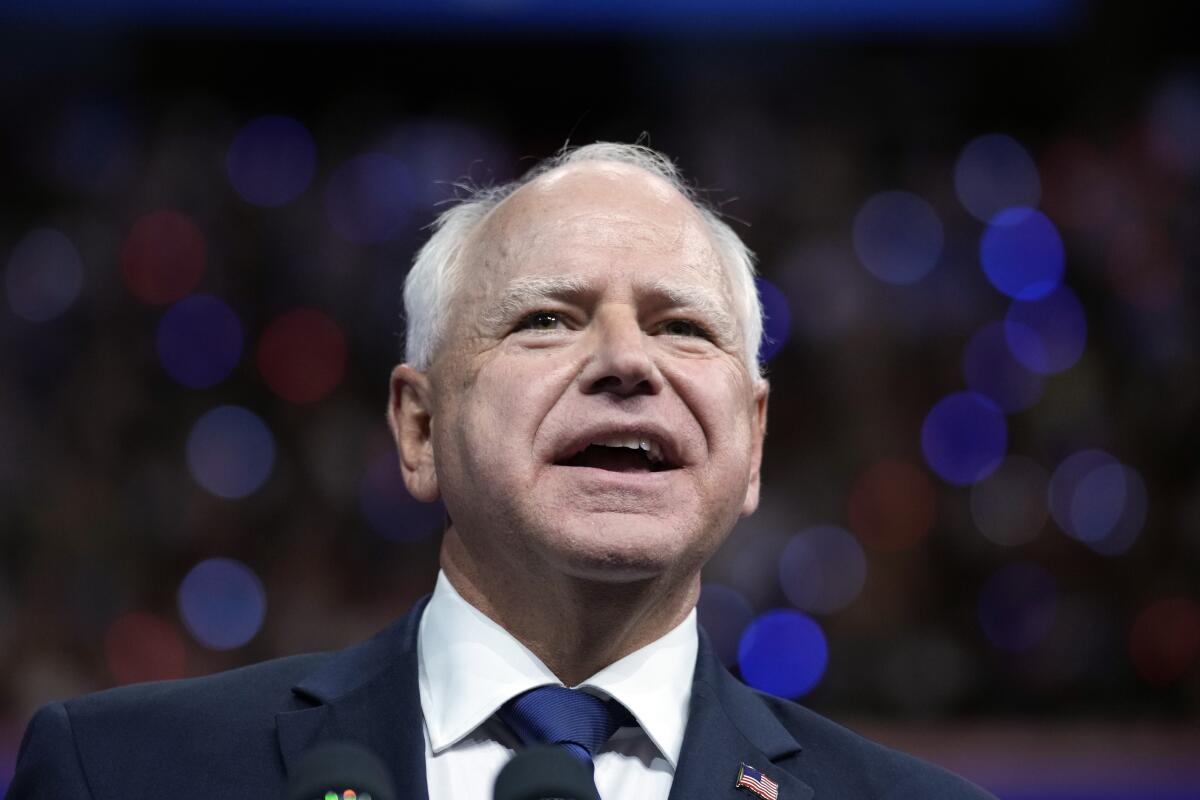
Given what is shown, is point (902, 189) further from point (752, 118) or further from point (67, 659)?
point (67, 659)

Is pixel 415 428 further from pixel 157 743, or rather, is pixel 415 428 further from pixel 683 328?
pixel 157 743

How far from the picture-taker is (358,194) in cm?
578

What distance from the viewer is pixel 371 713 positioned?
1784 millimetres

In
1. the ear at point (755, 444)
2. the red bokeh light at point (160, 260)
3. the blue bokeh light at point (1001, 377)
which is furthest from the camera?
the red bokeh light at point (160, 260)

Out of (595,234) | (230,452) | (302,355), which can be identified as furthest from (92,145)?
(595,234)

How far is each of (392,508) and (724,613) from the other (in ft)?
3.76

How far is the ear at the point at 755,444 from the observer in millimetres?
1992

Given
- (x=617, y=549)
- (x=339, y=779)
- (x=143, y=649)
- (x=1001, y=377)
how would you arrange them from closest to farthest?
(x=339, y=779), (x=617, y=549), (x=143, y=649), (x=1001, y=377)

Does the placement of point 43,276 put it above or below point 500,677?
above

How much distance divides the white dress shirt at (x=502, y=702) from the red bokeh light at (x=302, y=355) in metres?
3.48

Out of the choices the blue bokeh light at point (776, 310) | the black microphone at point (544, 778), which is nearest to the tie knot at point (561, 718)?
the black microphone at point (544, 778)

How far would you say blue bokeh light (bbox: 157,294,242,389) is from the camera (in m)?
5.26

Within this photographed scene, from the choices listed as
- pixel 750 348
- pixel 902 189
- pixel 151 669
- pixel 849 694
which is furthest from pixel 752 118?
pixel 750 348

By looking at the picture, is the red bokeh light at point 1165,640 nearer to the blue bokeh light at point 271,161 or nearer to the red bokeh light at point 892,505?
the red bokeh light at point 892,505
